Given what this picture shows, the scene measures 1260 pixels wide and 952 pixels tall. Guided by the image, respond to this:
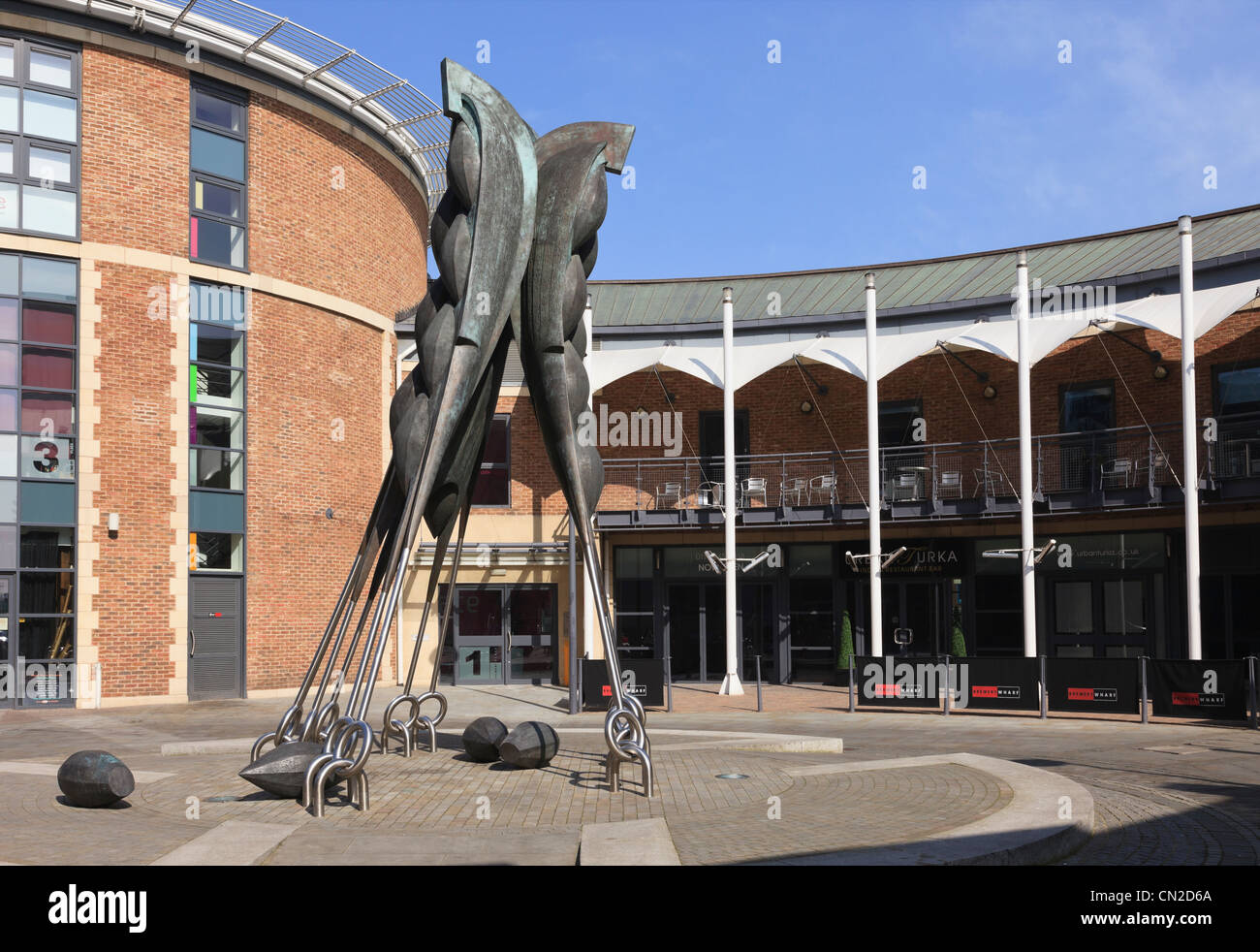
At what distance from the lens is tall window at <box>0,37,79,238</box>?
21000 millimetres

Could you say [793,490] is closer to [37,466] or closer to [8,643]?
[37,466]

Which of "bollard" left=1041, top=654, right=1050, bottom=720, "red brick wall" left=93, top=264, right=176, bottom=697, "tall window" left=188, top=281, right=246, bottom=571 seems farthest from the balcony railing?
"red brick wall" left=93, top=264, right=176, bottom=697

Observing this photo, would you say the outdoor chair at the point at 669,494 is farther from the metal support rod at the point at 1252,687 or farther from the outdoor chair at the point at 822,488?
the metal support rod at the point at 1252,687

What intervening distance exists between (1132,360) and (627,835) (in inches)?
784

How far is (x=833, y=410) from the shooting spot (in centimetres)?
2697

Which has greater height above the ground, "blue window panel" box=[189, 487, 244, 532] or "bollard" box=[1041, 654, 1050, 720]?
"blue window panel" box=[189, 487, 244, 532]

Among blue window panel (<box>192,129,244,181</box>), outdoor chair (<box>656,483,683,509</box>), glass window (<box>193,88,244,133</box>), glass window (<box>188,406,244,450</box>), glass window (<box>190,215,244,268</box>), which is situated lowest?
outdoor chair (<box>656,483,683,509</box>)

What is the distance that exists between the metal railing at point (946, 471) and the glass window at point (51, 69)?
13566 millimetres

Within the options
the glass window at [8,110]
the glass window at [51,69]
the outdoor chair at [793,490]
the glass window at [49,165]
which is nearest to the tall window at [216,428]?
the glass window at [49,165]

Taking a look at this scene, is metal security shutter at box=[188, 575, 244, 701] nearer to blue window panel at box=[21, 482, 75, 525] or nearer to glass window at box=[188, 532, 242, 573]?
glass window at box=[188, 532, 242, 573]

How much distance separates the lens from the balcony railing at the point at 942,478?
2119cm

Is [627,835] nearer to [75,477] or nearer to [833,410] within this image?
[75,477]

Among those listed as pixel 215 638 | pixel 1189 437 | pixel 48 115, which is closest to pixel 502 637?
pixel 215 638

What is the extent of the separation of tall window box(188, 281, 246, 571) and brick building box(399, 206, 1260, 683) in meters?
5.39
